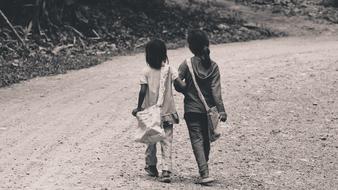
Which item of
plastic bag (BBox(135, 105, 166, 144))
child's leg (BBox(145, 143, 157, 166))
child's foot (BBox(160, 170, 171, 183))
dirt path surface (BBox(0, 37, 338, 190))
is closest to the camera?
plastic bag (BBox(135, 105, 166, 144))

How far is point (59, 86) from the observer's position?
1452 cm

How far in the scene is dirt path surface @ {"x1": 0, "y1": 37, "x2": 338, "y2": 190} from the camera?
8.27 meters

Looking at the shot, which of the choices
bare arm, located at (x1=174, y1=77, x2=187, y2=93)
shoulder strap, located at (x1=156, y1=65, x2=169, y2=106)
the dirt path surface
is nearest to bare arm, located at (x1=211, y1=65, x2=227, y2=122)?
bare arm, located at (x1=174, y1=77, x2=187, y2=93)

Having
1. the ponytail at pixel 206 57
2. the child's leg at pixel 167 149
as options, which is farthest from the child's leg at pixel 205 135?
the ponytail at pixel 206 57

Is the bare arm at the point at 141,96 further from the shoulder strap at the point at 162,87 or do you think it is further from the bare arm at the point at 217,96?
the bare arm at the point at 217,96

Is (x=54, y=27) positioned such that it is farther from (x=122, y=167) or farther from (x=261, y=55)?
(x=122, y=167)

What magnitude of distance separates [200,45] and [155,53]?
1.56 feet

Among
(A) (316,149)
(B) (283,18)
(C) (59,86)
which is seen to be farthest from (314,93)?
(B) (283,18)

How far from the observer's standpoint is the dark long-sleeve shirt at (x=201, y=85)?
7766mm

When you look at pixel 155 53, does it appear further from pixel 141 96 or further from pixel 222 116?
pixel 222 116

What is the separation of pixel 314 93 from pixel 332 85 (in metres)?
0.82

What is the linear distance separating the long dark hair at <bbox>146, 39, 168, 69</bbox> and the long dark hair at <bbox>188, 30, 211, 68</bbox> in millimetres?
308

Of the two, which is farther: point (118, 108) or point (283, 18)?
point (283, 18)

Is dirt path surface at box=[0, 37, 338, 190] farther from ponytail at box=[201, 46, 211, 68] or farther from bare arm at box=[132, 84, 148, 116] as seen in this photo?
ponytail at box=[201, 46, 211, 68]
